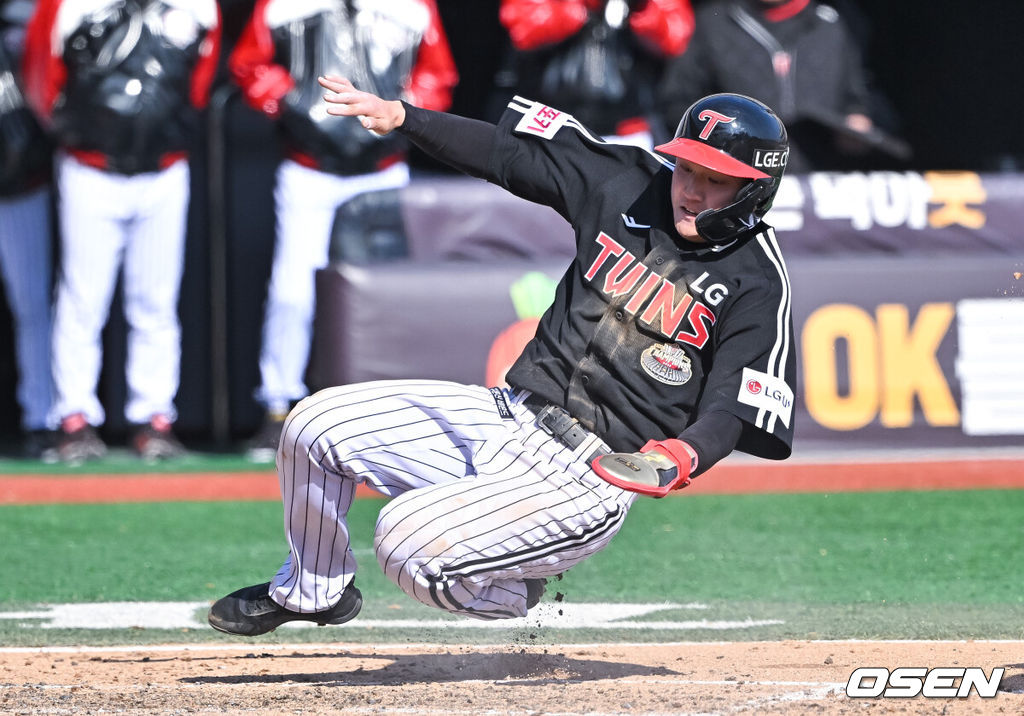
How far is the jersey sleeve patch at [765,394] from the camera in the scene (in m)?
4.04

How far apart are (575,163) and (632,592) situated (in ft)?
6.27

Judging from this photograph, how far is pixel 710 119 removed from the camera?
4301mm

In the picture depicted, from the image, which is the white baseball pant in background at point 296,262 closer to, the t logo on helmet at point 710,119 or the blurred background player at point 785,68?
the blurred background player at point 785,68

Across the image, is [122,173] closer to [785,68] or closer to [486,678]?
[785,68]

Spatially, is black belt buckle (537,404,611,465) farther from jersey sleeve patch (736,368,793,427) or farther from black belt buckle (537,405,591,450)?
jersey sleeve patch (736,368,793,427)

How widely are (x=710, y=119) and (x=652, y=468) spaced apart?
1.07 metres

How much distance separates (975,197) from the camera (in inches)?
329

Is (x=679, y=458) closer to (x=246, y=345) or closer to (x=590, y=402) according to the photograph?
(x=590, y=402)

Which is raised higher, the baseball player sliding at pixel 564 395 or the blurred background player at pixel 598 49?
the baseball player sliding at pixel 564 395

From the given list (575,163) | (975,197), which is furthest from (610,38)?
(575,163)

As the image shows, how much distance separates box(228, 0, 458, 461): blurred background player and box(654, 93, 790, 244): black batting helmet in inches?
170

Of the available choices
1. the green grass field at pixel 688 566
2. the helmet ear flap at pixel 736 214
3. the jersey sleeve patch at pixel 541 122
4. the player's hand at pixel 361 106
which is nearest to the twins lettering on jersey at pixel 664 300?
the helmet ear flap at pixel 736 214

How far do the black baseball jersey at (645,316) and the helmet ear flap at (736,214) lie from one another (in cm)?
7

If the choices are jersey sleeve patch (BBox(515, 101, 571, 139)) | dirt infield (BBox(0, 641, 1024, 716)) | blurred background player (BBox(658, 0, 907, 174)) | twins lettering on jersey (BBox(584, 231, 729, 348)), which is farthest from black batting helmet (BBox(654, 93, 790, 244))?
blurred background player (BBox(658, 0, 907, 174))
